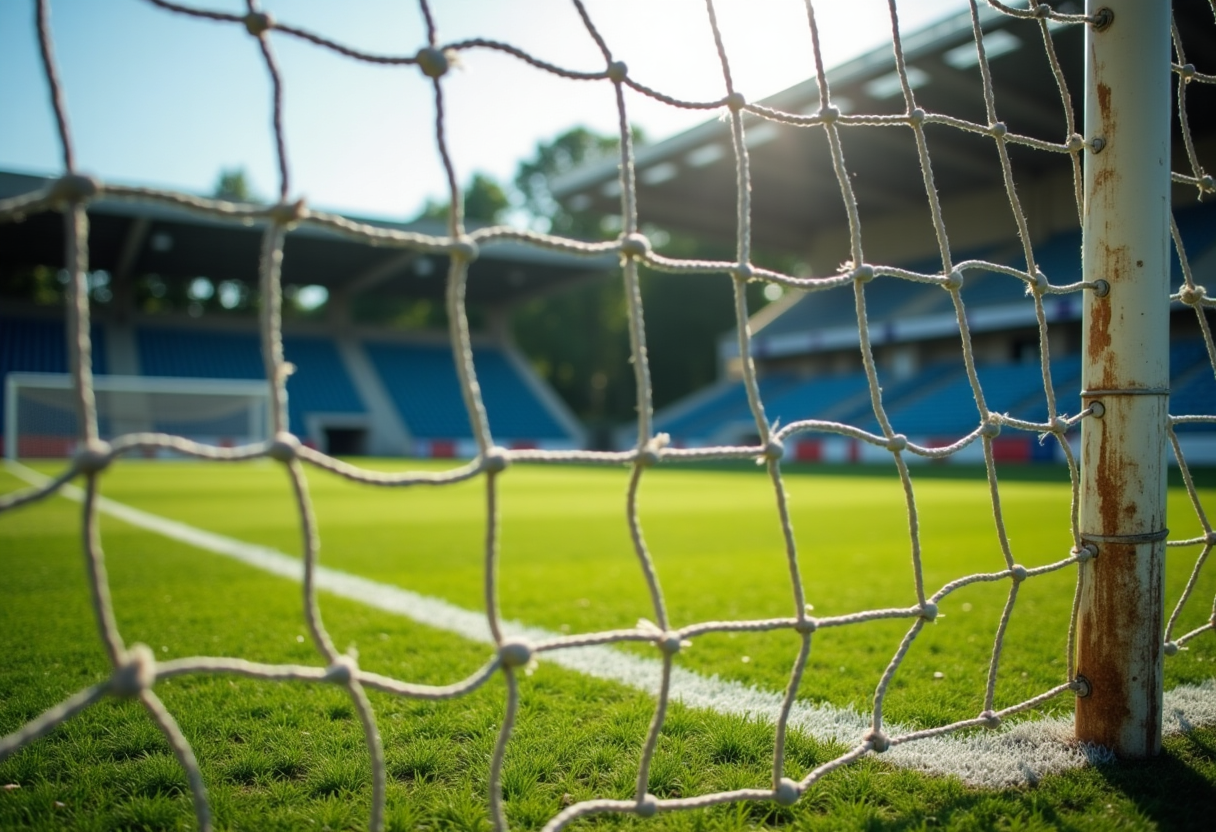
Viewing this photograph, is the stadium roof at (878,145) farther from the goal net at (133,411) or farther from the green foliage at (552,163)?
the green foliage at (552,163)

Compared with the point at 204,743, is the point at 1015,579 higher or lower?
higher

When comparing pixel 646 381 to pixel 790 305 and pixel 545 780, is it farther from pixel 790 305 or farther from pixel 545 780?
pixel 790 305

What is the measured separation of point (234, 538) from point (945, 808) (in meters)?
5.80

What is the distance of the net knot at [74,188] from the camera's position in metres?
1.08

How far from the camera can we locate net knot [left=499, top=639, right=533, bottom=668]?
1309 millimetres

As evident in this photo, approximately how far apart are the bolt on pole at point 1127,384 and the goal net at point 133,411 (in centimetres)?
1893

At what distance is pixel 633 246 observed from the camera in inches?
61.5

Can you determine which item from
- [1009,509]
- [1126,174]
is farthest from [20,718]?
[1009,509]

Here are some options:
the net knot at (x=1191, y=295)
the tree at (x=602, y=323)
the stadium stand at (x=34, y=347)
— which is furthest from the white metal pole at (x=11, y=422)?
the tree at (x=602, y=323)

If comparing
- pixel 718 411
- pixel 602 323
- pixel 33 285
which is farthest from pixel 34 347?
pixel 602 323

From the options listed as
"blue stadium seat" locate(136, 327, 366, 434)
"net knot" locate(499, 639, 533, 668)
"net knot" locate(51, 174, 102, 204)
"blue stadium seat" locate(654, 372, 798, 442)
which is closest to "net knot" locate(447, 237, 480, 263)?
"net knot" locate(51, 174, 102, 204)

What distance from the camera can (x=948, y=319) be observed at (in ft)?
70.7

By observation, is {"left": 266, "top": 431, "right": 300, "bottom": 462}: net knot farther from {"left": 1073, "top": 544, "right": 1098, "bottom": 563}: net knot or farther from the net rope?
{"left": 1073, "top": 544, "right": 1098, "bottom": 563}: net knot

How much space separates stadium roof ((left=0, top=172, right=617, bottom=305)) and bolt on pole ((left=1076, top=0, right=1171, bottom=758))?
16304mm
